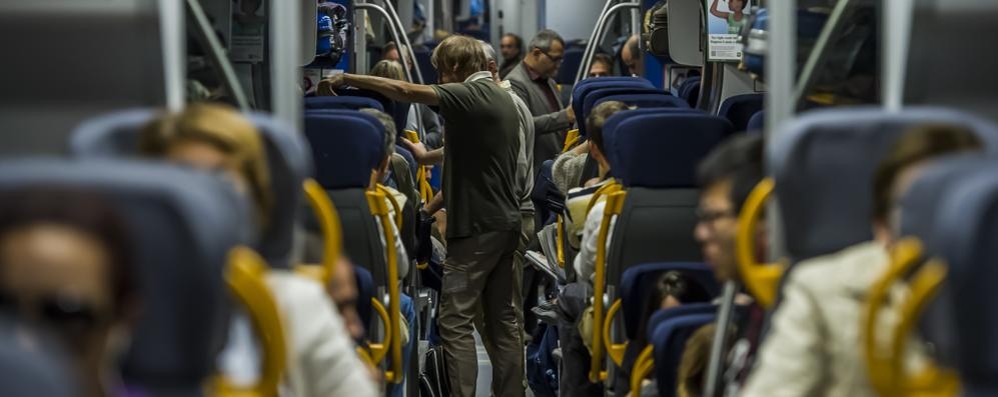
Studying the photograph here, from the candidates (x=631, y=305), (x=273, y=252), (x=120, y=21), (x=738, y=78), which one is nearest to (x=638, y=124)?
(x=631, y=305)

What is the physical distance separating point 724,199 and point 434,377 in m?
4.04

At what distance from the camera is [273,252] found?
2959 mm

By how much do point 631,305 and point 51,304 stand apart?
320 cm

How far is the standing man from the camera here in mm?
6730

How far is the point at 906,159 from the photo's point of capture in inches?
110

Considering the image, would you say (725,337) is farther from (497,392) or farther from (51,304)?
(497,392)

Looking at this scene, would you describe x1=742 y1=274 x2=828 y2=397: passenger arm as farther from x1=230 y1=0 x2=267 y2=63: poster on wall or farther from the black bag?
the black bag

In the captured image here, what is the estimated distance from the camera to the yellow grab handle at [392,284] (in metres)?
5.11

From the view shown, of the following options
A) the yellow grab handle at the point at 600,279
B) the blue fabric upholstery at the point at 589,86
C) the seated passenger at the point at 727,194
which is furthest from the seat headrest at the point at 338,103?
the seated passenger at the point at 727,194

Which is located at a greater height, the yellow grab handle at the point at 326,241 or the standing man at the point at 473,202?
the yellow grab handle at the point at 326,241

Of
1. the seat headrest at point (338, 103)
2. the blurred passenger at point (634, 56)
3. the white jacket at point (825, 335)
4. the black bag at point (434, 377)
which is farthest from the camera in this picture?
the blurred passenger at point (634, 56)

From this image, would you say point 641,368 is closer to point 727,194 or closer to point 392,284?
point 392,284

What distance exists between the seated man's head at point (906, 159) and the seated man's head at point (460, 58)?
4010 millimetres

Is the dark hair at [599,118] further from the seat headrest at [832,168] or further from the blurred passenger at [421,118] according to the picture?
the seat headrest at [832,168]
